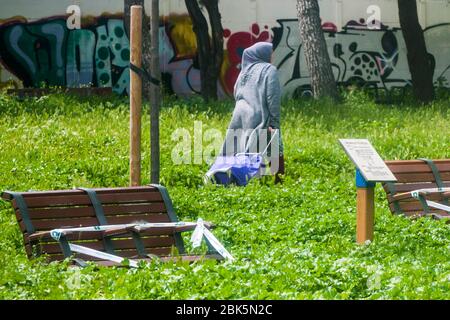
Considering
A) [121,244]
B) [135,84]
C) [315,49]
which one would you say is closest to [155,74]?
[135,84]

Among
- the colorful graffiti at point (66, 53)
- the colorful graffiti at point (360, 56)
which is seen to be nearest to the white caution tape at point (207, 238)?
the colorful graffiti at point (66, 53)

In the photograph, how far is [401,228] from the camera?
11539 mm

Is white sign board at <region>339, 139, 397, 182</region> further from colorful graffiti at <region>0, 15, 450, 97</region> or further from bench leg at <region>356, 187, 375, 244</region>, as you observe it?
colorful graffiti at <region>0, 15, 450, 97</region>

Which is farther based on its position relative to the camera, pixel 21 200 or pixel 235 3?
pixel 235 3

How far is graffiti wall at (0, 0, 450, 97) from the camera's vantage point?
90.2ft

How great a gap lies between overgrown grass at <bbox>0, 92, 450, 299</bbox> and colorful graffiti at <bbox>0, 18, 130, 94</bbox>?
18.3 ft

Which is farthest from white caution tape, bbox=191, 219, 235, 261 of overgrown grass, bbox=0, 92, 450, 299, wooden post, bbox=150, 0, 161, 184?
wooden post, bbox=150, 0, 161, 184

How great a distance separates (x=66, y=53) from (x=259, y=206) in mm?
15250

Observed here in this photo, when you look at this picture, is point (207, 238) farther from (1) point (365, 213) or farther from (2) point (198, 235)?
(1) point (365, 213)

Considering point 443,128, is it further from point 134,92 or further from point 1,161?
point 134,92

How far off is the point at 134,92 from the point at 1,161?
201 inches

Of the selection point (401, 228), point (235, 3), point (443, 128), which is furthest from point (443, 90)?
point (401, 228)

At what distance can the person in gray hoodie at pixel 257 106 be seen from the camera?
15.1m
